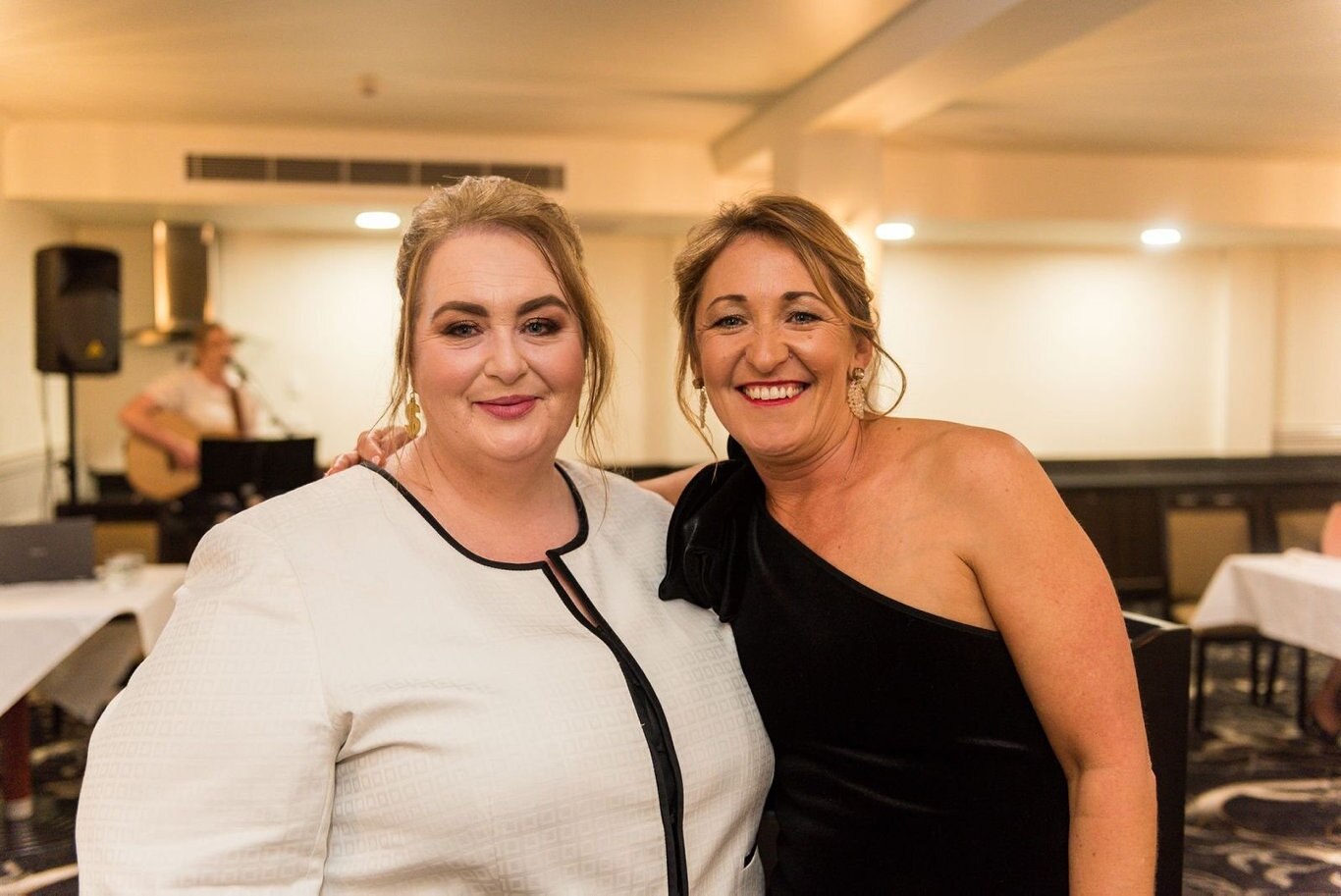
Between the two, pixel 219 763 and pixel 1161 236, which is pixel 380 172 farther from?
pixel 219 763

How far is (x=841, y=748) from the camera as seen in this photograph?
1582mm

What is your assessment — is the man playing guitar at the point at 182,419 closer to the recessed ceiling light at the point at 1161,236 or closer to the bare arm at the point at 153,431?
the bare arm at the point at 153,431

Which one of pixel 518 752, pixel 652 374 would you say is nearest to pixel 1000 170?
pixel 652 374

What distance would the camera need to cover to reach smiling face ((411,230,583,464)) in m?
1.49

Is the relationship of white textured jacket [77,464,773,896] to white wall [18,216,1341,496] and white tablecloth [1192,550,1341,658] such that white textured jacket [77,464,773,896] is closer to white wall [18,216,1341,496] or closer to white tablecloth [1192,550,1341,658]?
white tablecloth [1192,550,1341,658]

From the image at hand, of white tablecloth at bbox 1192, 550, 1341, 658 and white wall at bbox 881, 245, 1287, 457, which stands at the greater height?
white wall at bbox 881, 245, 1287, 457

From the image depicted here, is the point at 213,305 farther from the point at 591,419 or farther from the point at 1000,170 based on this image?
the point at 591,419

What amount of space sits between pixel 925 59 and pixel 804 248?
3.37 meters

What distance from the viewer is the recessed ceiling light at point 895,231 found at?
24.2 ft

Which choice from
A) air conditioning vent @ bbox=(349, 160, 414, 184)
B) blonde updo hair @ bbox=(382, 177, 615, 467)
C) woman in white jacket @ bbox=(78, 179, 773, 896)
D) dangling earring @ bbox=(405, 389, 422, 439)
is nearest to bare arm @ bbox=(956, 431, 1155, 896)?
woman in white jacket @ bbox=(78, 179, 773, 896)

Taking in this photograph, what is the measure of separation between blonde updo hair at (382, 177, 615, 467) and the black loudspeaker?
18.1 feet

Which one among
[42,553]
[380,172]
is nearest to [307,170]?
[380,172]

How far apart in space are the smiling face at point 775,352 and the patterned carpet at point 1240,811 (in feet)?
8.15

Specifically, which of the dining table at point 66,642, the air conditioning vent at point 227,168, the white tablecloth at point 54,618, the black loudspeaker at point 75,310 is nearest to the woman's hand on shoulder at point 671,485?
the dining table at point 66,642
